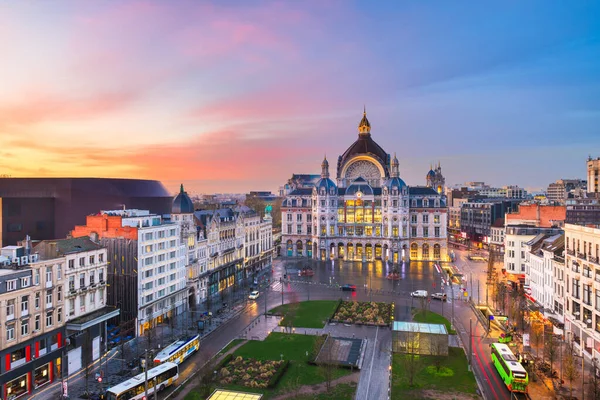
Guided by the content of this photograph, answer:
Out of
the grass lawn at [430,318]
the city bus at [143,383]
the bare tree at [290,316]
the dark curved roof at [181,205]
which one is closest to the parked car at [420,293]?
the grass lawn at [430,318]

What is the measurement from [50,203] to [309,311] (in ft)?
217

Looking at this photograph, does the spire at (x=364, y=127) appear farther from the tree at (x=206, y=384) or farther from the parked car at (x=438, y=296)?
the tree at (x=206, y=384)

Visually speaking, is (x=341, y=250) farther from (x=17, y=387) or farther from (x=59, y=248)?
(x=17, y=387)

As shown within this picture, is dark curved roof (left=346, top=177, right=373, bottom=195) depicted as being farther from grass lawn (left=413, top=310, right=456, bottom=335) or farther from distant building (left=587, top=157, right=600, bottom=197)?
distant building (left=587, top=157, right=600, bottom=197)

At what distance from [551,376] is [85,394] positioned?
45331 mm

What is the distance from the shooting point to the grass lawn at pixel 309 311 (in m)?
61.0

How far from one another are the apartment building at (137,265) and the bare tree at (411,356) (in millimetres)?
32683

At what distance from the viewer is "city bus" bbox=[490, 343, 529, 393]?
1527 inches

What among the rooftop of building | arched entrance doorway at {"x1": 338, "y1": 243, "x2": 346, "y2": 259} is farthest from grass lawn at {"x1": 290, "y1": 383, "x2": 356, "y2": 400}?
arched entrance doorway at {"x1": 338, "y1": 243, "x2": 346, "y2": 259}

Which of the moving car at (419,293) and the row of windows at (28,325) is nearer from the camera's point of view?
the row of windows at (28,325)

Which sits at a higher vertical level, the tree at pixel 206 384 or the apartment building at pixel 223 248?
the apartment building at pixel 223 248

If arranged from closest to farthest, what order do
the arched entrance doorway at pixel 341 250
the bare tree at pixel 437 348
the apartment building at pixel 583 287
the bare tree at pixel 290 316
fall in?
1. the apartment building at pixel 583 287
2. the bare tree at pixel 437 348
3. the bare tree at pixel 290 316
4. the arched entrance doorway at pixel 341 250

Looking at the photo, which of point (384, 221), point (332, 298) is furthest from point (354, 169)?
point (332, 298)

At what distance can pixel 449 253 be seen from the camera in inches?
4818
